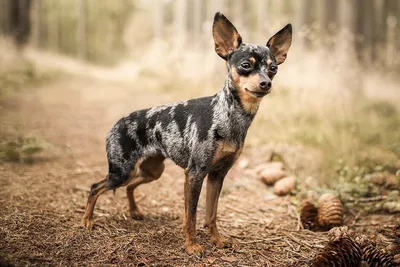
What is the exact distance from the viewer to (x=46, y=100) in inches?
342

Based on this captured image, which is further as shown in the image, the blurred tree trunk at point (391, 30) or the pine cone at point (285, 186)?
the blurred tree trunk at point (391, 30)

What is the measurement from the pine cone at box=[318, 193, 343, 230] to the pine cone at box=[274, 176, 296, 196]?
721 mm

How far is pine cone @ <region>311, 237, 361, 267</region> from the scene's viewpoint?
2.41 m

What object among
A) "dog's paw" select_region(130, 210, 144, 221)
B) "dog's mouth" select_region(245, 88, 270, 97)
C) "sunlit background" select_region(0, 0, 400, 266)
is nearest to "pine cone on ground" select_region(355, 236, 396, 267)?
"sunlit background" select_region(0, 0, 400, 266)

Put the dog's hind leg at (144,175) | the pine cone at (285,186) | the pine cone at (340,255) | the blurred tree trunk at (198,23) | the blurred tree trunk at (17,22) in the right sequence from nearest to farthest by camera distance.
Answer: the pine cone at (340,255) < the dog's hind leg at (144,175) < the pine cone at (285,186) < the blurred tree trunk at (17,22) < the blurred tree trunk at (198,23)

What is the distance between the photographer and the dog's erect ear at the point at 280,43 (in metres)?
3.04

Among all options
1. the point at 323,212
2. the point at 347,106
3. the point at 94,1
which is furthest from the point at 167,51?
the point at 94,1

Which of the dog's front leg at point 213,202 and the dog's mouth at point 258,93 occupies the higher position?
the dog's mouth at point 258,93

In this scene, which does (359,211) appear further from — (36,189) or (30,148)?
(30,148)

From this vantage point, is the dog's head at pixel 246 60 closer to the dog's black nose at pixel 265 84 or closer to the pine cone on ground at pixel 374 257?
the dog's black nose at pixel 265 84

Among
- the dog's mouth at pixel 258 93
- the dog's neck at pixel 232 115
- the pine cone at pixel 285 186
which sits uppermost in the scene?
the dog's mouth at pixel 258 93

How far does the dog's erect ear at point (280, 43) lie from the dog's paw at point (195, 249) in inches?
68.5

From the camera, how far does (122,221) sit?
11.3ft

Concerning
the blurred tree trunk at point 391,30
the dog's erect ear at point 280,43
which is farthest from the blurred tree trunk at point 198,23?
the dog's erect ear at point 280,43
